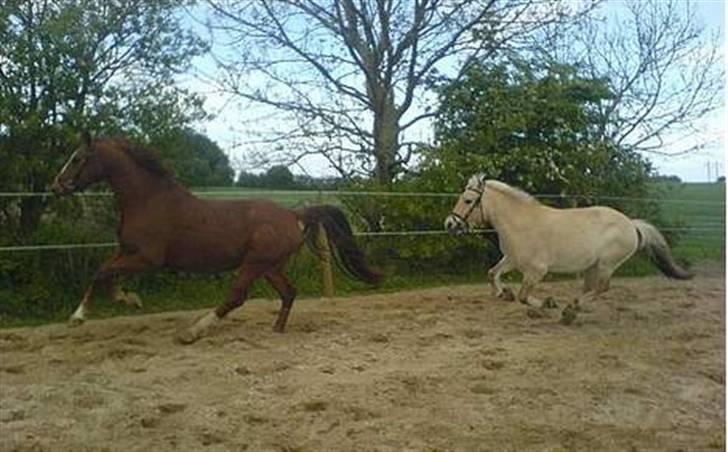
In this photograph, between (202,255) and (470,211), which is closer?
(202,255)

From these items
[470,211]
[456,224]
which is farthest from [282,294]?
[470,211]

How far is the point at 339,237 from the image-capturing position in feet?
19.8

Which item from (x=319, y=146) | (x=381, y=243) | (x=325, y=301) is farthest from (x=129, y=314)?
(x=319, y=146)

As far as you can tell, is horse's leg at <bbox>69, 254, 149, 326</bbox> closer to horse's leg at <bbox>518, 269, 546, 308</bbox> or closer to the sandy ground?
the sandy ground

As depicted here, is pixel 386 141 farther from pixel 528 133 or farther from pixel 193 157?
pixel 193 157

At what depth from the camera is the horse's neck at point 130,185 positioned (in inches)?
213

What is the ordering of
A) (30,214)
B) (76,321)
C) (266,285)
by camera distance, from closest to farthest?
(76,321) < (30,214) < (266,285)

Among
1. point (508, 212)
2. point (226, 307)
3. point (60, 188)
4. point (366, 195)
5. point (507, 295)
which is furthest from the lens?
point (366, 195)

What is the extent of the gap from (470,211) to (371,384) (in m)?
2.91

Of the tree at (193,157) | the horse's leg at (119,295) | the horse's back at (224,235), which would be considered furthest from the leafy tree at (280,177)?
the horse's leg at (119,295)

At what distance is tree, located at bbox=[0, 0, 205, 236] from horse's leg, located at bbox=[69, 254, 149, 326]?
1.92 m

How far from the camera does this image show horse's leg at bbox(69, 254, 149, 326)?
16.9 feet

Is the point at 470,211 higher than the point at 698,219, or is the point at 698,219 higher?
the point at 470,211

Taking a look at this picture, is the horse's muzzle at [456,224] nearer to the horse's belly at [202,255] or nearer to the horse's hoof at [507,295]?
the horse's hoof at [507,295]
